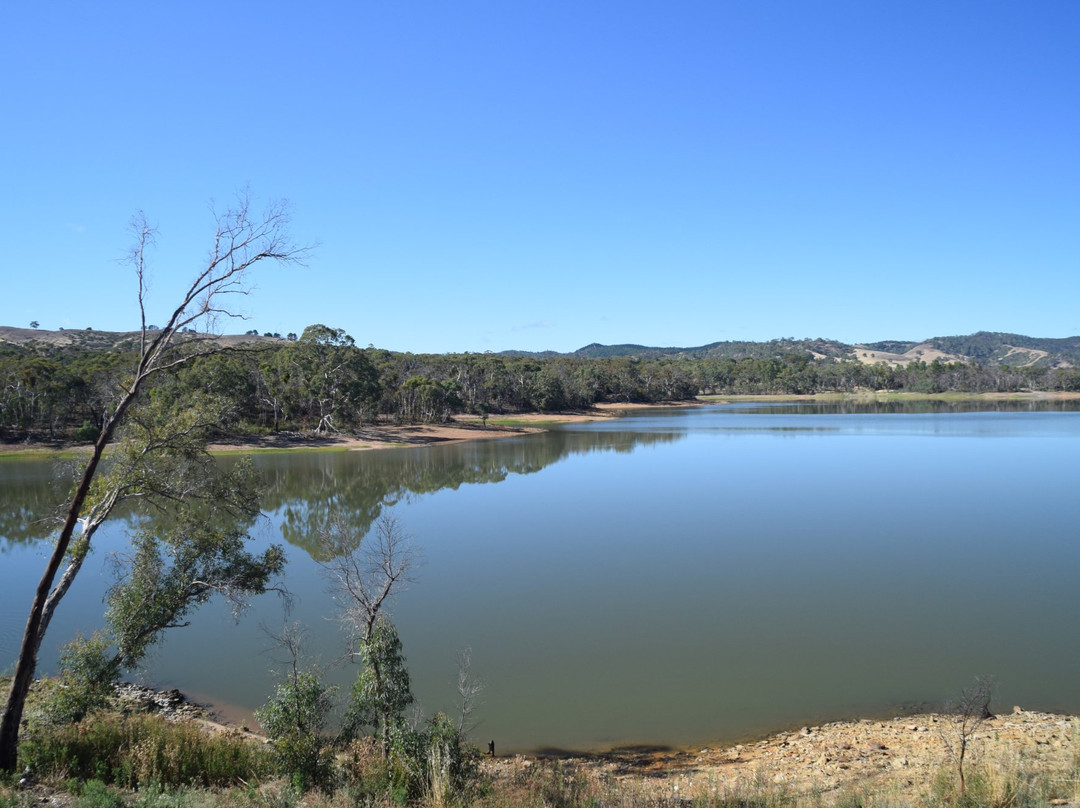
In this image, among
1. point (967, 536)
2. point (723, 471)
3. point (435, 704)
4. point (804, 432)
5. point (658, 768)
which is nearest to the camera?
point (658, 768)

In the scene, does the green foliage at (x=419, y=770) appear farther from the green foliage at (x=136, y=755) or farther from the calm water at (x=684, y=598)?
the calm water at (x=684, y=598)

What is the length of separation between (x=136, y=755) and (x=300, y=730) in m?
2.30

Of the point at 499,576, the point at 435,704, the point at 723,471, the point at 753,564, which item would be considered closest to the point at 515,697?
the point at 435,704

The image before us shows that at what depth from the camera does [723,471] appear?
135 feet

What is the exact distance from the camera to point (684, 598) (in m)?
18.0

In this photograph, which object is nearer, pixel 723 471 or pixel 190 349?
pixel 190 349

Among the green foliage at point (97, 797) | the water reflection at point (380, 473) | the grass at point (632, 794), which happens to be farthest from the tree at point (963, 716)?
the water reflection at point (380, 473)

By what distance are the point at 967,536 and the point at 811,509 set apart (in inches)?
246

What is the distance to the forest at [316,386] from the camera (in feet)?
173

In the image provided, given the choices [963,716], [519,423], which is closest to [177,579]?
[963,716]

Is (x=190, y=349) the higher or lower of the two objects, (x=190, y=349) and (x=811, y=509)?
the higher

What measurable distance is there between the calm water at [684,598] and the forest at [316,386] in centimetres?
606

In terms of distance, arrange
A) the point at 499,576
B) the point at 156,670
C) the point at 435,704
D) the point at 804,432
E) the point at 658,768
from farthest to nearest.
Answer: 1. the point at 804,432
2. the point at 499,576
3. the point at 156,670
4. the point at 435,704
5. the point at 658,768

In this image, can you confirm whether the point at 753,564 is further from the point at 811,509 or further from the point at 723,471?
the point at 723,471
